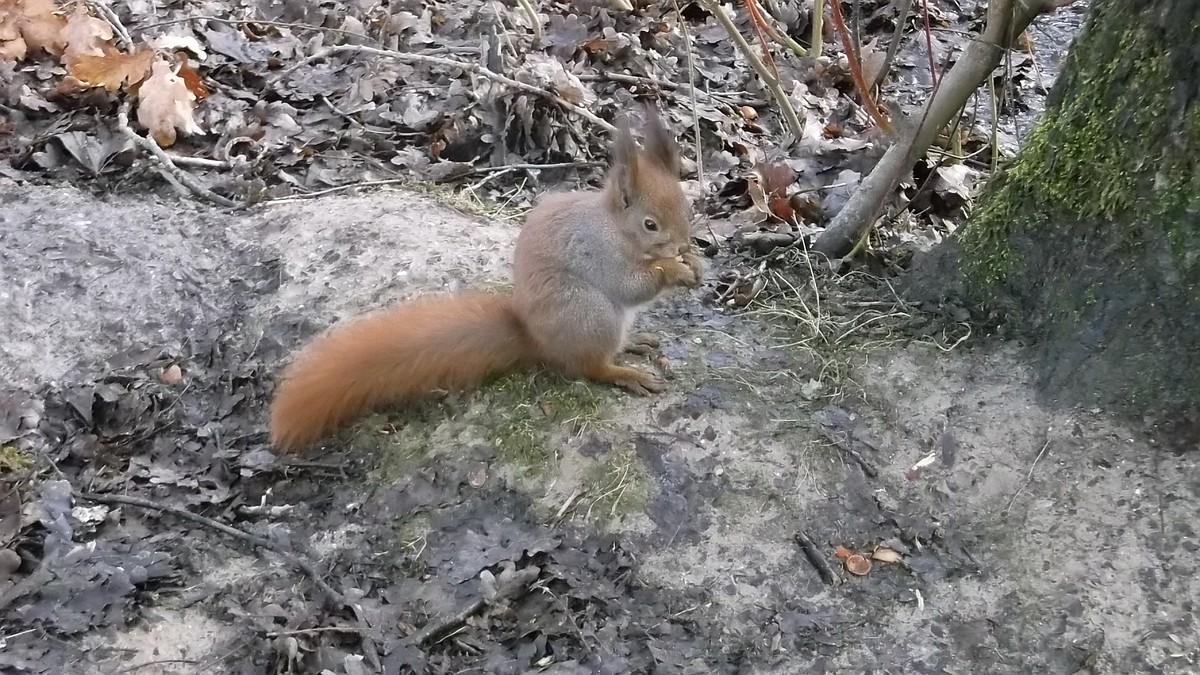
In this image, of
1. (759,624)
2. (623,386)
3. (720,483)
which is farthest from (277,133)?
(759,624)

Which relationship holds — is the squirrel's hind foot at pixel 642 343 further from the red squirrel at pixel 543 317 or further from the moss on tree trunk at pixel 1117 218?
the moss on tree trunk at pixel 1117 218

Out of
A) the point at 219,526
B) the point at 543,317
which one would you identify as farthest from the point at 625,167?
the point at 219,526

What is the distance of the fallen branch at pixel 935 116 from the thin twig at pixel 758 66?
58 centimetres

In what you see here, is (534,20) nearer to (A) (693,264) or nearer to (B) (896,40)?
(B) (896,40)

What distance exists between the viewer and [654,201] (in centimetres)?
255

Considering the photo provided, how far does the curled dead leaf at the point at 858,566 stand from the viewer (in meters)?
2.03

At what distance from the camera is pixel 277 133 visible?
12.1 feet

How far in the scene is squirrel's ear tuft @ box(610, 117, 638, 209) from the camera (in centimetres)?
244

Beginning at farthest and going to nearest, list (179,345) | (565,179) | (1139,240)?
1. (565,179)
2. (179,345)
3. (1139,240)

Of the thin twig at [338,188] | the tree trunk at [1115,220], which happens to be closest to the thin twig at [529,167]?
the thin twig at [338,188]

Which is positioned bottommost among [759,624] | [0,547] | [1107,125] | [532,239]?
[0,547]

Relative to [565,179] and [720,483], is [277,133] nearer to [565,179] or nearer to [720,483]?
[565,179]

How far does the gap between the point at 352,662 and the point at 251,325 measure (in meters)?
1.31

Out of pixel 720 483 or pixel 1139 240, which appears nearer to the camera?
pixel 1139 240
